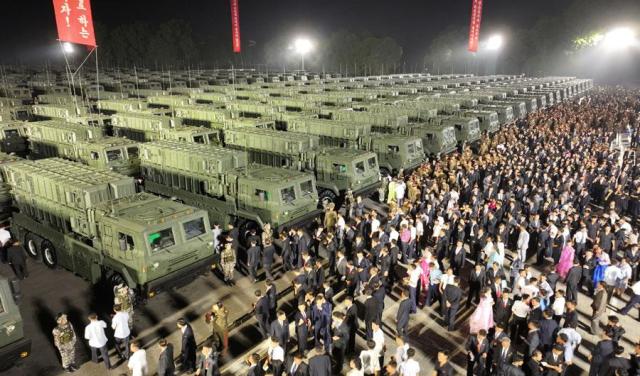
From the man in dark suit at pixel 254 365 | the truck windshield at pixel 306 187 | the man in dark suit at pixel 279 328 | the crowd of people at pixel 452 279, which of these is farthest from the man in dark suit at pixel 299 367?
the truck windshield at pixel 306 187

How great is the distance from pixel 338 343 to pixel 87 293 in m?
7.63

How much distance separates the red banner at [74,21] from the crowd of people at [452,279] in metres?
11.2

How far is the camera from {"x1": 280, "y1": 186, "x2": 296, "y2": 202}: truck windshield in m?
15.0

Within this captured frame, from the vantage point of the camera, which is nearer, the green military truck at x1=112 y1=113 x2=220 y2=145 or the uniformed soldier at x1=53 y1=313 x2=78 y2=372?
the uniformed soldier at x1=53 y1=313 x2=78 y2=372

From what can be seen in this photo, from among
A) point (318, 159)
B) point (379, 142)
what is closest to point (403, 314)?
point (318, 159)

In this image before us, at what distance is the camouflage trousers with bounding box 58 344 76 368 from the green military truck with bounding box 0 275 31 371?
62 centimetres

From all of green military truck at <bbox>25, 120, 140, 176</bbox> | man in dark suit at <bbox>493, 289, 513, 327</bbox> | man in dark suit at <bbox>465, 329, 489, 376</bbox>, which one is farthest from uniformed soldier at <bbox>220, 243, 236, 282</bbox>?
green military truck at <bbox>25, 120, 140, 176</bbox>

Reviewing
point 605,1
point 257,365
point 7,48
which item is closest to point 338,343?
point 257,365

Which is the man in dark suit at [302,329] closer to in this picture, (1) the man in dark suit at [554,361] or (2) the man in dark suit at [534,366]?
(2) the man in dark suit at [534,366]

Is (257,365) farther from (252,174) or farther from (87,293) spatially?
(252,174)

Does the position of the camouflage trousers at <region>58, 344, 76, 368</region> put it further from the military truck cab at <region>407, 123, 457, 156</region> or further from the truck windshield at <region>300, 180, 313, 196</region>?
the military truck cab at <region>407, 123, 457, 156</region>

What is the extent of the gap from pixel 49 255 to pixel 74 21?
1128cm

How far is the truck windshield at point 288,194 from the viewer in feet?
49.2

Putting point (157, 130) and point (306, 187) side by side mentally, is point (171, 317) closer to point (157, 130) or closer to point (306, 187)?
point (306, 187)
